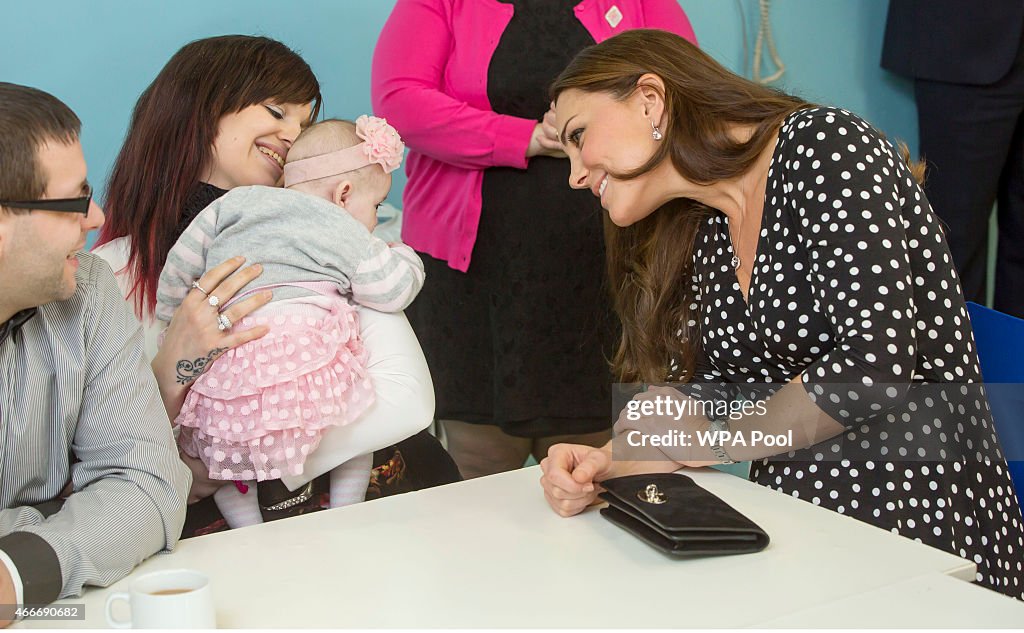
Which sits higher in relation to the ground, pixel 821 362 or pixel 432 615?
pixel 821 362

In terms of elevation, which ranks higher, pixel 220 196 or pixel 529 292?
pixel 220 196

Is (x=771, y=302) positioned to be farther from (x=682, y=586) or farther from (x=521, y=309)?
(x=521, y=309)

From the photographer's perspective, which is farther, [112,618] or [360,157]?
[360,157]

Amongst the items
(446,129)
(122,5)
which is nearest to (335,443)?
(446,129)

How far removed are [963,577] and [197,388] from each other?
1.09m

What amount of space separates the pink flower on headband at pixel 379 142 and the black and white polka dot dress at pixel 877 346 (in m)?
0.66

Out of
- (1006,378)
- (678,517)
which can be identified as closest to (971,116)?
(1006,378)

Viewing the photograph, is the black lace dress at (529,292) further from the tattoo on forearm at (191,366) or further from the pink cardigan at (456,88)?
the tattoo on forearm at (191,366)

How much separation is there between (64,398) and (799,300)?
1.04 metres

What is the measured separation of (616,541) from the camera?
4.16ft

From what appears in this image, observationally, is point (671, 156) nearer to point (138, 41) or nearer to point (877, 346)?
point (877, 346)

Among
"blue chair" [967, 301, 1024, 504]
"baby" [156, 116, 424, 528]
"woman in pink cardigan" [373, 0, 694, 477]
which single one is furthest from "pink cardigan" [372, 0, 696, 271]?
"blue chair" [967, 301, 1024, 504]

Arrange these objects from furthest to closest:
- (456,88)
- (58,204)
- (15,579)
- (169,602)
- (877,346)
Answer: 1. (456,88)
2. (877,346)
3. (58,204)
4. (15,579)
5. (169,602)

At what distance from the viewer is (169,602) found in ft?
3.19
